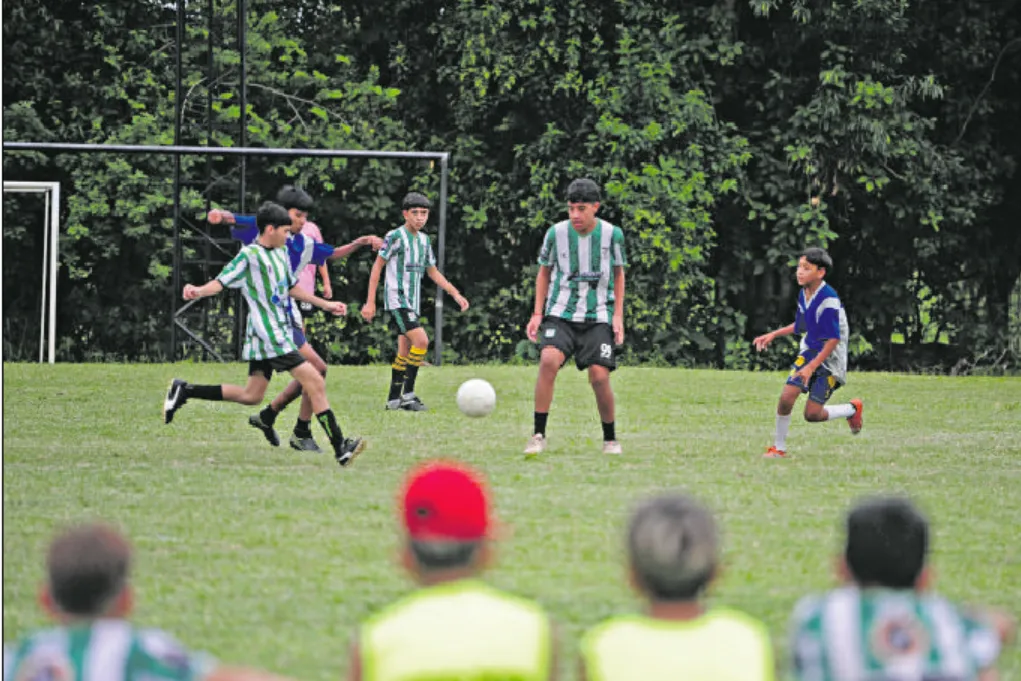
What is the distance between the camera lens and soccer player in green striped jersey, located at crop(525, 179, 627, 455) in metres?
10.1

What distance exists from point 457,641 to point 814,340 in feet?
27.3

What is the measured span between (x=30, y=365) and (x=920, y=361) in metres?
13.8

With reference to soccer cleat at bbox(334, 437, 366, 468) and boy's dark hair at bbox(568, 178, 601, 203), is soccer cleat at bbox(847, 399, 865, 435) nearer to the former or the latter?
boy's dark hair at bbox(568, 178, 601, 203)

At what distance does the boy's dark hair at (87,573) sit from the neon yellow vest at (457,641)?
0.44 meters

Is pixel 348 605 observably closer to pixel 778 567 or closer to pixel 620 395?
pixel 778 567

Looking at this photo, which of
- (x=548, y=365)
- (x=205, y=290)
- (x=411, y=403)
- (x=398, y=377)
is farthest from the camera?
(x=398, y=377)

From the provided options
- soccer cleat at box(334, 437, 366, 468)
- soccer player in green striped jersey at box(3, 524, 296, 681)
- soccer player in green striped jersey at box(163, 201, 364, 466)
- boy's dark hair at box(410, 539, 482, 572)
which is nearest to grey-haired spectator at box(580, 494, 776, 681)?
boy's dark hair at box(410, 539, 482, 572)

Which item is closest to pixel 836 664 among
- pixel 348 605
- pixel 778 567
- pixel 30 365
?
pixel 348 605

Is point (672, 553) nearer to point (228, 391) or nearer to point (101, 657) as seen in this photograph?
point (101, 657)

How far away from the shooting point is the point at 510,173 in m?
24.4

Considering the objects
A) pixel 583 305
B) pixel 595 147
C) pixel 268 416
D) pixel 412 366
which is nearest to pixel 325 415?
pixel 268 416

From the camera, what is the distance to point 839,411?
11.5 m

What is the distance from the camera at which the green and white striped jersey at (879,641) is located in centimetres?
287

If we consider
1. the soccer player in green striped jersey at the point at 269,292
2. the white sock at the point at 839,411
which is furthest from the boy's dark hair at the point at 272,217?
the white sock at the point at 839,411
